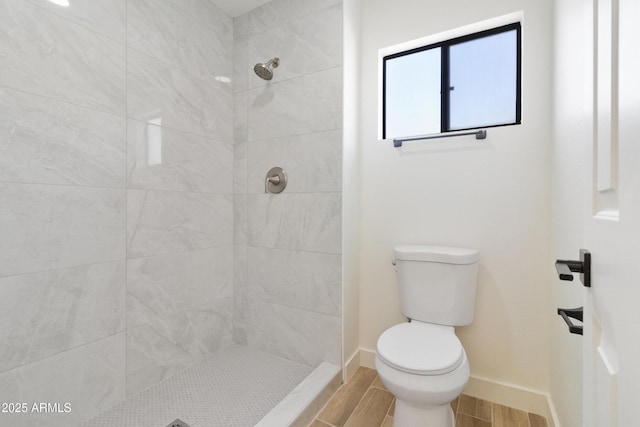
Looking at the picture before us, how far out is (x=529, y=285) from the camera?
1449mm

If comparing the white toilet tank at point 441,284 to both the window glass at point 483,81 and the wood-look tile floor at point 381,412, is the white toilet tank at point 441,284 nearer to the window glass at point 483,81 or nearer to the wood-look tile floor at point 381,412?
the wood-look tile floor at point 381,412

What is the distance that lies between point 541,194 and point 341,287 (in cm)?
111

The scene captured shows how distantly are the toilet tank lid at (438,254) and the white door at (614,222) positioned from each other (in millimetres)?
885

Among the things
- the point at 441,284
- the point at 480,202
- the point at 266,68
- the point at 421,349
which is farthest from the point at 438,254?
the point at 266,68

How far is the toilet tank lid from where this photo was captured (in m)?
1.44

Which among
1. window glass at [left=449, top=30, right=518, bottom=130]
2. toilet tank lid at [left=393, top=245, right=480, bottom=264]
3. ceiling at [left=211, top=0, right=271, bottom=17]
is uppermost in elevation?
ceiling at [left=211, top=0, right=271, bottom=17]

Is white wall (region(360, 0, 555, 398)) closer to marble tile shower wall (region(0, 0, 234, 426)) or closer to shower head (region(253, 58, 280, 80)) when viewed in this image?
shower head (region(253, 58, 280, 80))

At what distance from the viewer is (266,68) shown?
1.67 m

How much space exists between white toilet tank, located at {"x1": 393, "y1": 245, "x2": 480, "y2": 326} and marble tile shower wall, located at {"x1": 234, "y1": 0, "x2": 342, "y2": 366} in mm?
399

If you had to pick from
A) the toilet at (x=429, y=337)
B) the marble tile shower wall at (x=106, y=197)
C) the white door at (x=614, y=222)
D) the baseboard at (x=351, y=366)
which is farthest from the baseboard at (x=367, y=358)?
the white door at (x=614, y=222)

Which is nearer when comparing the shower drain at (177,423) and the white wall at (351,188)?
the shower drain at (177,423)

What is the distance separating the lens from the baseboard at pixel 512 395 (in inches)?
55.8

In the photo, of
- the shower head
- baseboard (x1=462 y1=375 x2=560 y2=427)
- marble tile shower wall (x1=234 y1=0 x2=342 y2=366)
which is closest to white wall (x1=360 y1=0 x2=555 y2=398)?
baseboard (x1=462 y1=375 x2=560 y2=427)

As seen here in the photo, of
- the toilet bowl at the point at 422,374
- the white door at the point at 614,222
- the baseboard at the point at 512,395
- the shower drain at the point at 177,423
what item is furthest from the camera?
the baseboard at the point at 512,395
